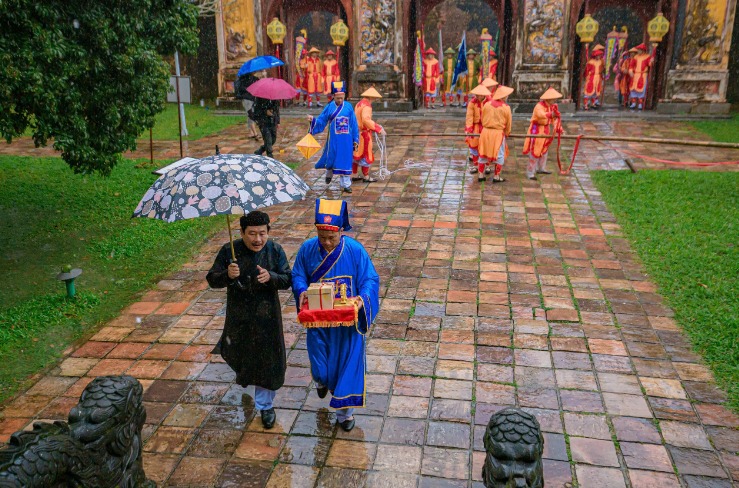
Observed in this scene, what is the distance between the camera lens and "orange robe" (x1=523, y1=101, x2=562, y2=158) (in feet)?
35.4

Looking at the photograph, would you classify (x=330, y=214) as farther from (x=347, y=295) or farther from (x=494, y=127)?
(x=494, y=127)

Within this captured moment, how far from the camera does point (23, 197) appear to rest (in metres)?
10.0

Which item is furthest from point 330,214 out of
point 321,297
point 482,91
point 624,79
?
point 624,79

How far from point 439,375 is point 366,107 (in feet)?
21.3

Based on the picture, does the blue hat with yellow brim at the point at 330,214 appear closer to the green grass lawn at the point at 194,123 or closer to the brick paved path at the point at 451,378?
the brick paved path at the point at 451,378

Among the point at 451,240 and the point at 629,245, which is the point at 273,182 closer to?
the point at 451,240

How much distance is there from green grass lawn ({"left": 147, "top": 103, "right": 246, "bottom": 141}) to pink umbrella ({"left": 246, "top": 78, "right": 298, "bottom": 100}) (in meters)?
5.07

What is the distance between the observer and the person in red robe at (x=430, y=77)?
62.6ft

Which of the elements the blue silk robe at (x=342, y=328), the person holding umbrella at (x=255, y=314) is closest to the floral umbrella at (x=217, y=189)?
the person holding umbrella at (x=255, y=314)

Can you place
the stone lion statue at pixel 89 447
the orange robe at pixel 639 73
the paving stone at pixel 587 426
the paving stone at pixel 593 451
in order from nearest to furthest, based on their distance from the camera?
the stone lion statue at pixel 89 447
the paving stone at pixel 593 451
the paving stone at pixel 587 426
the orange robe at pixel 639 73

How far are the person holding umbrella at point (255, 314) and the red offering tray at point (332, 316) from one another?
324 mm

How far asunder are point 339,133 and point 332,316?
621cm

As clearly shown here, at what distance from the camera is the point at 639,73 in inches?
691

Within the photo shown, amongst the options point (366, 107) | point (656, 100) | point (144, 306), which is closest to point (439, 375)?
point (144, 306)
